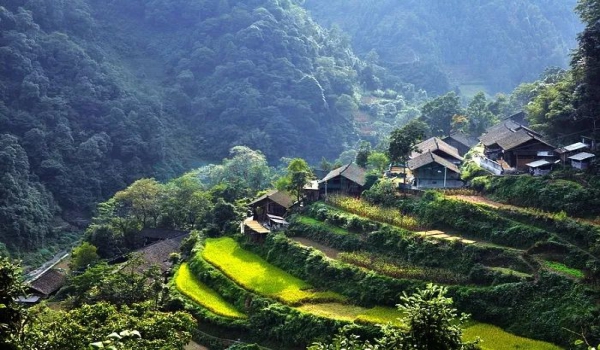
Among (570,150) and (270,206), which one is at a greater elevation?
(570,150)

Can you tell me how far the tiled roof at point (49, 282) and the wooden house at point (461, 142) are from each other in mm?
35227

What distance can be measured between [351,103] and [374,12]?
177 ft

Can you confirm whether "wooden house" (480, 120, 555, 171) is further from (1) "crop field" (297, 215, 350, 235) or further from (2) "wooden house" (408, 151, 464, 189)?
(1) "crop field" (297, 215, 350, 235)

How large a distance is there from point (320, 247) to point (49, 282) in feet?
68.9

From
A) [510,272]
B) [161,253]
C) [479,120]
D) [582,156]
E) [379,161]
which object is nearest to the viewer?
[510,272]

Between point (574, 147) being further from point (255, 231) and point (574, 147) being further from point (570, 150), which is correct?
point (255, 231)

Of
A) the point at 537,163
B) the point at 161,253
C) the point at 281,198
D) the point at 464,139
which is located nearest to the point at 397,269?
the point at 537,163

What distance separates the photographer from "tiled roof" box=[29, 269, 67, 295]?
4203 cm

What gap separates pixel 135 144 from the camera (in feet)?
248

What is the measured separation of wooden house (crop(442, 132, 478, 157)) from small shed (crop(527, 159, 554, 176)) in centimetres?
2000

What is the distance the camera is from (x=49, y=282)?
1703 inches

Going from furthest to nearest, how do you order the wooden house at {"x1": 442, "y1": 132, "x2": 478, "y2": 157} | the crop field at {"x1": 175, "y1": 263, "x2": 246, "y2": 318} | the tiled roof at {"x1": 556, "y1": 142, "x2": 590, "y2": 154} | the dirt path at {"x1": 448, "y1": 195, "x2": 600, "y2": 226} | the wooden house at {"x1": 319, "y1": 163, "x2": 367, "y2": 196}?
the wooden house at {"x1": 442, "y1": 132, "x2": 478, "y2": 157}, the wooden house at {"x1": 319, "y1": 163, "x2": 367, "y2": 196}, the tiled roof at {"x1": 556, "y1": 142, "x2": 590, "y2": 154}, the dirt path at {"x1": 448, "y1": 195, "x2": 600, "y2": 226}, the crop field at {"x1": 175, "y1": 263, "x2": 246, "y2": 318}

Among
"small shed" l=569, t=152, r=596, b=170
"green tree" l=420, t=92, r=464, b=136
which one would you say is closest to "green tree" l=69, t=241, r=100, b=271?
"small shed" l=569, t=152, r=596, b=170

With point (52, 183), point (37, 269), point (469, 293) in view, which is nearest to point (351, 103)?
point (52, 183)
